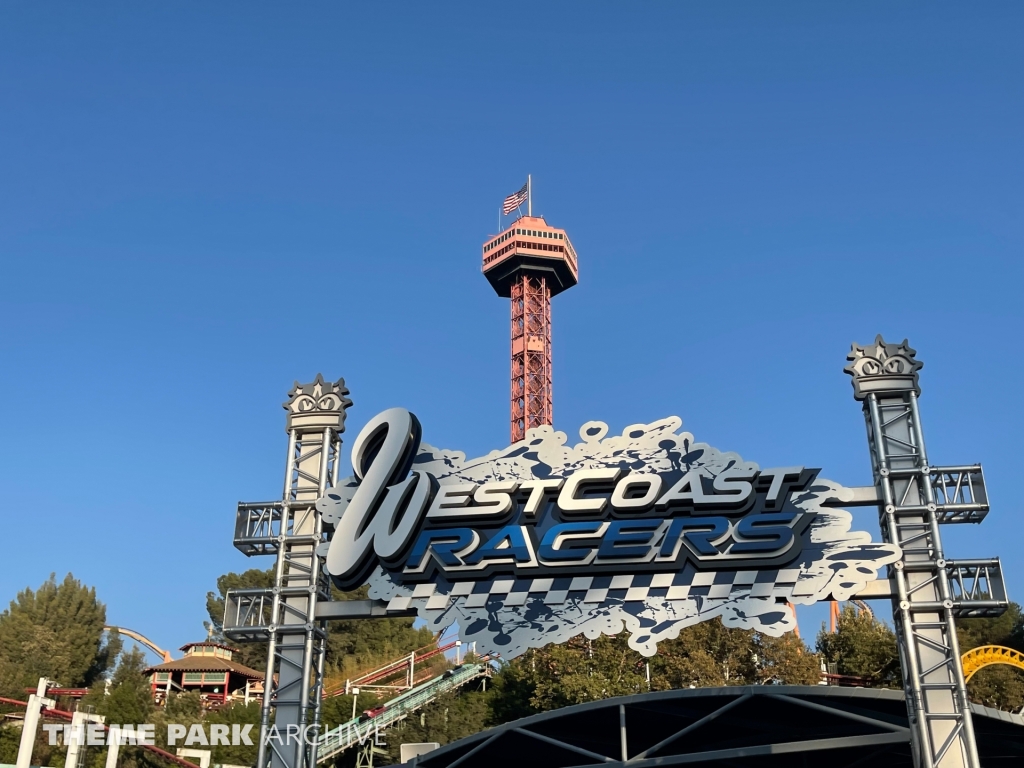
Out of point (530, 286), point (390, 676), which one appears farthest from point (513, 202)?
point (390, 676)

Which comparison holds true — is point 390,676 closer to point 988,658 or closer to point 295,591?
point 988,658

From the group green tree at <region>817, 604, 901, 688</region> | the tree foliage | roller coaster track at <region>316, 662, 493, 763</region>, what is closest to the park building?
roller coaster track at <region>316, 662, 493, 763</region>

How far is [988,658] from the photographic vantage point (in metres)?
34.0

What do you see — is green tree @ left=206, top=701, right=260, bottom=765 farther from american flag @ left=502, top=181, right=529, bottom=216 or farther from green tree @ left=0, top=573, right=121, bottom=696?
american flag @ left=502, top=181, right=529, bottom=216

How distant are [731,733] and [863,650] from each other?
2453 cm

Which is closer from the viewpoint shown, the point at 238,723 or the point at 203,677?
the point at 238,723

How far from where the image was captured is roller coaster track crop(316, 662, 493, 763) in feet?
131

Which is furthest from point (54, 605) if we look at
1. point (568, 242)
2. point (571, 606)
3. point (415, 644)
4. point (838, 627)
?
point (568, 242)

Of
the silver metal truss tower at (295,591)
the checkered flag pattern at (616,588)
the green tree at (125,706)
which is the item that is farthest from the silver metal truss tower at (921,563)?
the green tree at (125,706)

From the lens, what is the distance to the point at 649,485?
20.2 metres

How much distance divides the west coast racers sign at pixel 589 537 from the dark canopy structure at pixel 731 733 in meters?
1.44

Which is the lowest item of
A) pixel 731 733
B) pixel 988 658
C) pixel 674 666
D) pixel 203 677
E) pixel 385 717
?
pixel 731 733

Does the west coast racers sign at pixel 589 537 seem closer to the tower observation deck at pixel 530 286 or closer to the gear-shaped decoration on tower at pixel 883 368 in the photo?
the gear-shaped decoration on tower at pixel 883 368

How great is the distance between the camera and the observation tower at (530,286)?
293 ft
